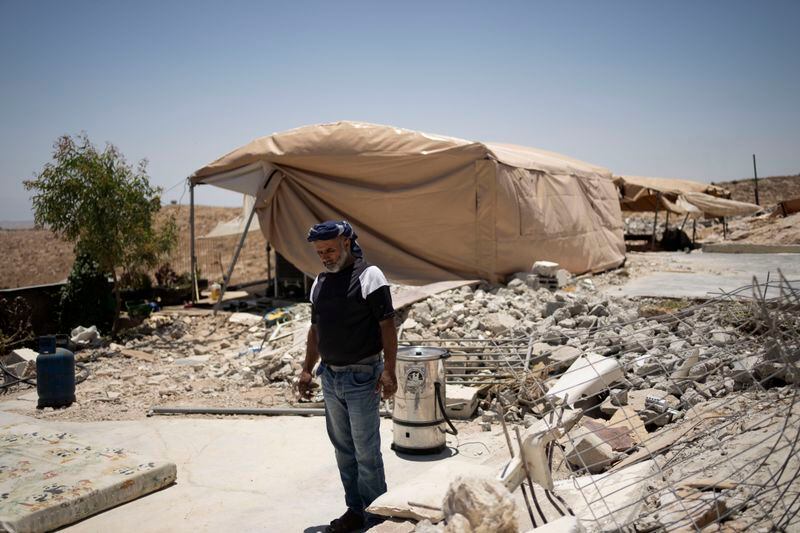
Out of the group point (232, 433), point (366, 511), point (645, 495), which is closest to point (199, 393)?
point (232, 433)

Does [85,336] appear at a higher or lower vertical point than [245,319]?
lower

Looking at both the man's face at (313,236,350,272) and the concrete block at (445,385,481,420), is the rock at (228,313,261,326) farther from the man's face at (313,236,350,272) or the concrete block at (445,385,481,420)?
the man's face at (313,236,350,272)

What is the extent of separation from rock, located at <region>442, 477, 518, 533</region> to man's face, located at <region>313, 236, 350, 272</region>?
1454mm

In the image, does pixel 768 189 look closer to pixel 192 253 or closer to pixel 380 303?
pixel 192 253

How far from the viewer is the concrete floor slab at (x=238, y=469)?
13.6 ft

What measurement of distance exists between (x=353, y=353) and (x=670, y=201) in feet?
68.1

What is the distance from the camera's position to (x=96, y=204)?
11406mm

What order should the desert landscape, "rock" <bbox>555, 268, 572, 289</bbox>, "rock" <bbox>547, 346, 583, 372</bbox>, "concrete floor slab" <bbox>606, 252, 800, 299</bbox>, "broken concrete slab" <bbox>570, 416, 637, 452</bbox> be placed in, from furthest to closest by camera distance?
the desert landscape, "rock" <bbox>555, 268, 572, 289</bbox>, "concrete floor slab" <bbox>606, 252, 800, 299</bbox>, "rock" <bbox>547, 346, 583, 372</bbox>, "broken concrete slab" <bbox>570, 416, 637, 452</bbox>

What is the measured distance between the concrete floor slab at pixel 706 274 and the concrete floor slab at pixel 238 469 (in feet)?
17.9

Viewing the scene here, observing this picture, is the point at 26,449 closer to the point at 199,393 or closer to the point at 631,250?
the point at 199,393

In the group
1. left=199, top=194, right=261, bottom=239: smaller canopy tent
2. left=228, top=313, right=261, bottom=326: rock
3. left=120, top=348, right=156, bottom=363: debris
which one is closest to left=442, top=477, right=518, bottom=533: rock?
left=120, top=348, right=156, bottom=363: debris

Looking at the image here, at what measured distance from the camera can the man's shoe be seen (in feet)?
12.3

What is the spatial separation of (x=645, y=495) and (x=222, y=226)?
15390mm

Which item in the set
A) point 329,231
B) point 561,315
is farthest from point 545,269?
point 329,231
